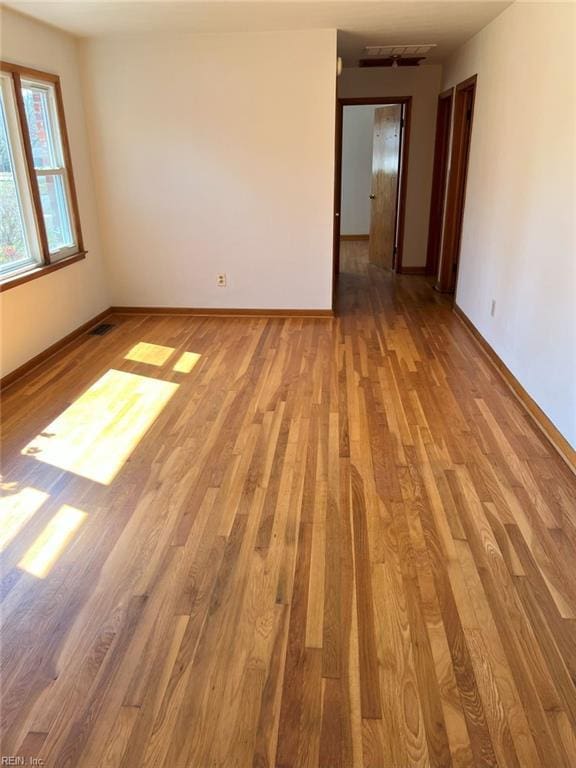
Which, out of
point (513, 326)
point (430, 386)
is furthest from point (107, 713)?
point (513, 326)

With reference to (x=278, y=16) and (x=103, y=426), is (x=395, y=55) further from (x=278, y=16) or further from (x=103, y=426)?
(x=103, y=426)

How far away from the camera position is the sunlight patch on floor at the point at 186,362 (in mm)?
4133

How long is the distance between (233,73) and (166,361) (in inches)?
99.8

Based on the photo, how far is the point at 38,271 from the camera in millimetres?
4145

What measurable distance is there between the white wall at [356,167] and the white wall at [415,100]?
273cm

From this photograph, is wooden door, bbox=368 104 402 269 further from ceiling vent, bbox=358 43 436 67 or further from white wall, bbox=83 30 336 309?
white wall, bbox=83 30 336 309

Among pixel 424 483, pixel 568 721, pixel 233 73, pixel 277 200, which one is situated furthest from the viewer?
pixel 277 200

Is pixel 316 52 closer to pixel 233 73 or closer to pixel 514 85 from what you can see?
pixel 233 73

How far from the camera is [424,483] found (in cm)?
265

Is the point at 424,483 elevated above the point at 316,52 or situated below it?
below

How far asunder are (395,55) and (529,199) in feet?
9.74

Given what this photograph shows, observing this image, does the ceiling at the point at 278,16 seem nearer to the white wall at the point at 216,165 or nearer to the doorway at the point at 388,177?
the white wall at the point at 216,165

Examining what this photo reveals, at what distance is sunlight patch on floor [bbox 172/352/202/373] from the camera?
4.13 metres

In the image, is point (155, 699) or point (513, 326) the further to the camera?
point (513, 326)
